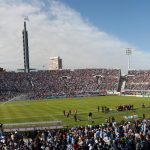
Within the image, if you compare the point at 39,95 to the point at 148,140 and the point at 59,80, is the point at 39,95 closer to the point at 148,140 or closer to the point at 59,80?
the point at 59,80

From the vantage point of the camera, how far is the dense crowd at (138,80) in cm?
11184

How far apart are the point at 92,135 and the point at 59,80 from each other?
303 ft

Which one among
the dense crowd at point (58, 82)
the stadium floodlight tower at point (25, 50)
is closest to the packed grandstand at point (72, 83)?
the dense crowd at point (58, 82)

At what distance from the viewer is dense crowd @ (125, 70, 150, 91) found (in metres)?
112

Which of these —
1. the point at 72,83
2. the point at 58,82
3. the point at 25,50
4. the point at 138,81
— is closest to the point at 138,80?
the point at 138,81

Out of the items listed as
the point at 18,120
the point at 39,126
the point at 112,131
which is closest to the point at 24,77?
the point at 18,120

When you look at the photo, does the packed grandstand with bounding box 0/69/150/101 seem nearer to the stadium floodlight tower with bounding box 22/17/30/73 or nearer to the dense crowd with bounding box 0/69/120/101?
the dense crowd with bounding box 0/69/120/101

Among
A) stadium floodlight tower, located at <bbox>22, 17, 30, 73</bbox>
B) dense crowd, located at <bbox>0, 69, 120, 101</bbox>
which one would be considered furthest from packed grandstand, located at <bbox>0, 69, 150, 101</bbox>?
stadium floodlight tower, located at <bbox>22, 17, 30, 73</bbox>

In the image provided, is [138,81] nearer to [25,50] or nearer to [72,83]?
[72,83]

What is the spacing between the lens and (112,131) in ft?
92.1

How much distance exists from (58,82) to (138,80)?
2631 centimetres

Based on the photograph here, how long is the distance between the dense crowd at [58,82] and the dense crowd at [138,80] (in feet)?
13.5

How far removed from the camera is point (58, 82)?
→ 386ft

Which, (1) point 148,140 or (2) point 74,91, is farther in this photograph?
(2) point 74,91
